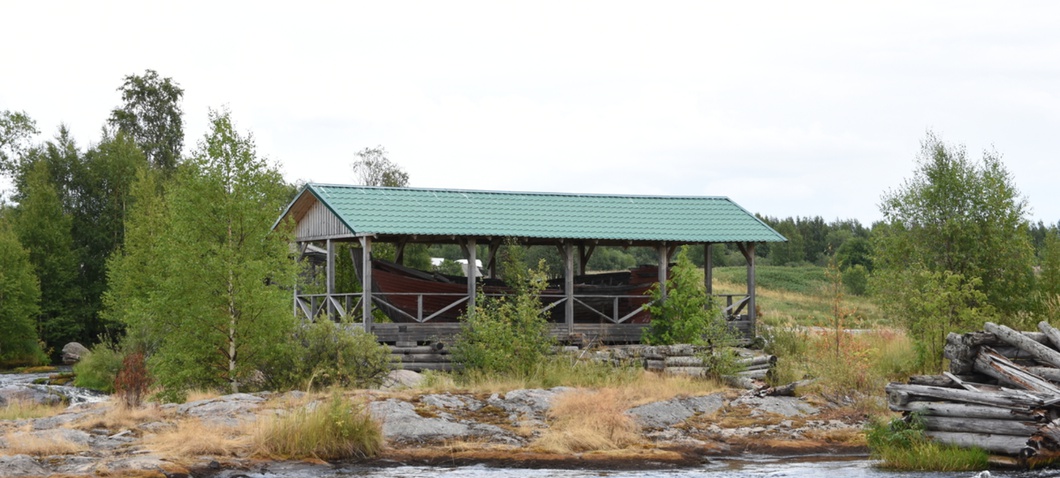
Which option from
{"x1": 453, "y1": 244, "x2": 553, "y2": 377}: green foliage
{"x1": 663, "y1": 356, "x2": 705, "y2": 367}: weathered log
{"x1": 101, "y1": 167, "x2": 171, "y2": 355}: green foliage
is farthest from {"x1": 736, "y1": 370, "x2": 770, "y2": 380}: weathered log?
{"x1": 101, "y1": 167, "x2": 171, "y2": 355}: green foliage

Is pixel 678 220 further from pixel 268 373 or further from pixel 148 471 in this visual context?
pixel 148 471

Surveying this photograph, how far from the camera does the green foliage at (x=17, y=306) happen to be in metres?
36.2

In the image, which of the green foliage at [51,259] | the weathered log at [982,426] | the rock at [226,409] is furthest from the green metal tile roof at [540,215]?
the green foliage at [51,259]

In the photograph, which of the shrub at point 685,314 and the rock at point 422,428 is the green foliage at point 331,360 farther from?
the shrub at point 685,314

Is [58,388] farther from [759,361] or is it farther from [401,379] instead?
[759,361]

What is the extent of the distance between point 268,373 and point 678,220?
1038 centimetres

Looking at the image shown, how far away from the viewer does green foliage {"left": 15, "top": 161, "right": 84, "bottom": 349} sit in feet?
131

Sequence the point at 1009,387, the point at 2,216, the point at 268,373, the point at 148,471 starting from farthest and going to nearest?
the point at 2,216 → the point at 268,373 → the point at 1009,387 → the point at 148,471

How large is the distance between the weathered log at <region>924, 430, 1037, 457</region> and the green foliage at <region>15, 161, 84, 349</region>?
114 ft

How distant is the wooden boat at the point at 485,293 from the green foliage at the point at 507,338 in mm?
1180

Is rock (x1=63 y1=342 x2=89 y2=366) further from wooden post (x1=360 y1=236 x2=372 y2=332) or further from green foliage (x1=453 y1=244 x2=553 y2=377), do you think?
green foliage (x1=453 y1=244 x2=553 y2=377)

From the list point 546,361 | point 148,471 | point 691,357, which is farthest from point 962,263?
point 148,471

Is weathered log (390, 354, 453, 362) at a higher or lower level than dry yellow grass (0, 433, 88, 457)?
higher

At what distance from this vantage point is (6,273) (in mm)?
36781
